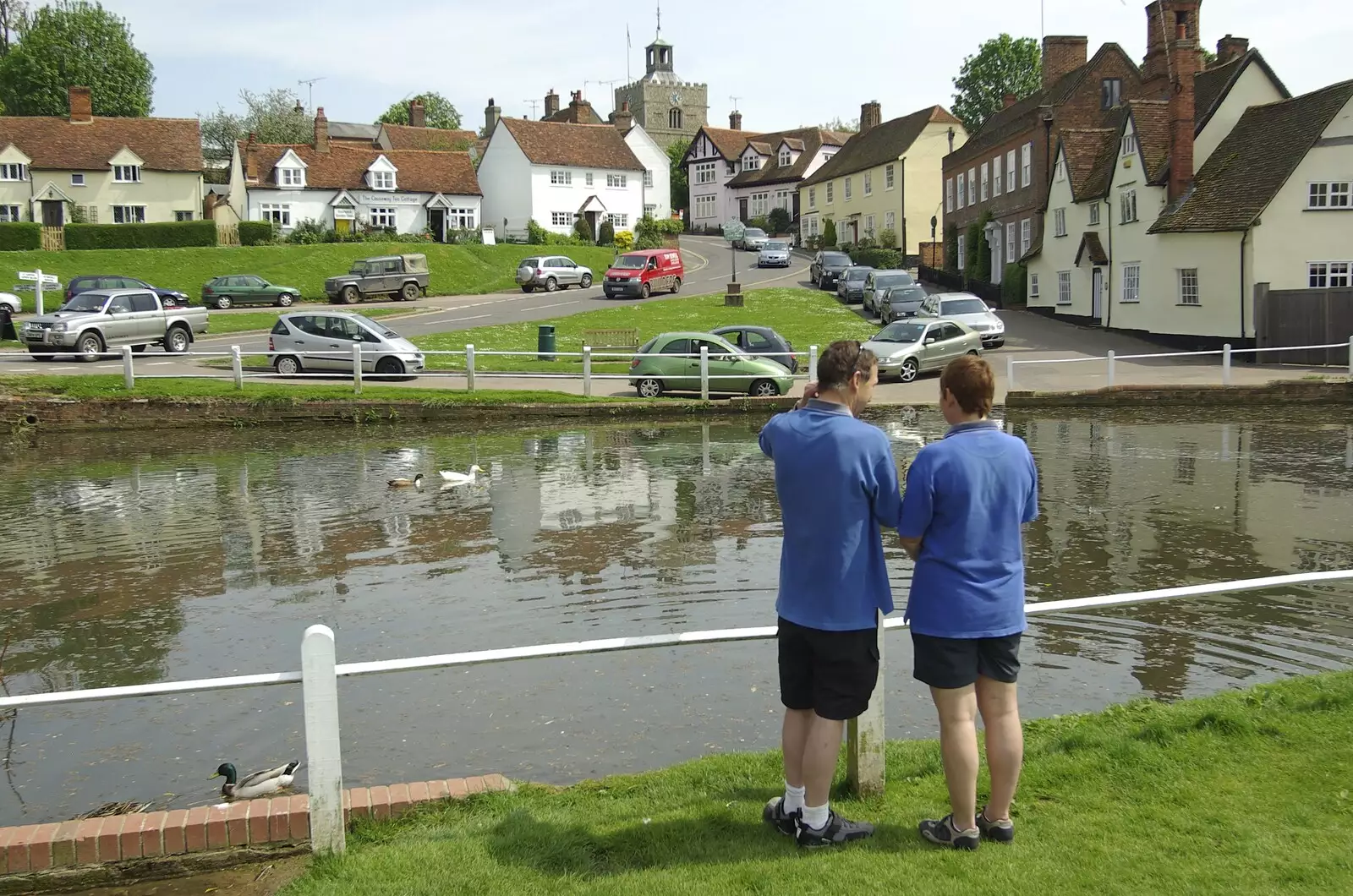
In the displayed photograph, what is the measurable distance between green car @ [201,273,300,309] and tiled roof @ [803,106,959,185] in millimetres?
41723

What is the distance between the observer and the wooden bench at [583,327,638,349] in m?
35.5

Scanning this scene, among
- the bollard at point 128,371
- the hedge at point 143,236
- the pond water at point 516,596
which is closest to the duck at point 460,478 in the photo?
the pond water at point 516,596

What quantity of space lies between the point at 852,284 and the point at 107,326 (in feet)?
104

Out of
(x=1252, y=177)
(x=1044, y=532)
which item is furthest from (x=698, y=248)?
(x=1044, y=532)

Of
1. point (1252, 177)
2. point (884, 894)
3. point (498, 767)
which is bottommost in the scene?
point (498, 767)

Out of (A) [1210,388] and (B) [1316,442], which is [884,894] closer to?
(B) [1316,442]

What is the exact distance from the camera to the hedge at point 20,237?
5647cm

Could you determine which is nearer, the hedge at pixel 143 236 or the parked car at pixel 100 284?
the parked car at pixel 100 284

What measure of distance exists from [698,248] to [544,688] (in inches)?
3057

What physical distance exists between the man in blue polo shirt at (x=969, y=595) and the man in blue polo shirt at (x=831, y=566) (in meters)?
0.17

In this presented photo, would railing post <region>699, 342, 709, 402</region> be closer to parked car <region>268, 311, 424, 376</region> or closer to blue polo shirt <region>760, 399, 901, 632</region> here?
parked car <region>268, 311, 424, 376</region>

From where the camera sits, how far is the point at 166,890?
497cm

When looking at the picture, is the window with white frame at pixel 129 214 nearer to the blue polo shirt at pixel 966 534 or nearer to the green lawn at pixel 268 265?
the green lawn at pixel 268 265

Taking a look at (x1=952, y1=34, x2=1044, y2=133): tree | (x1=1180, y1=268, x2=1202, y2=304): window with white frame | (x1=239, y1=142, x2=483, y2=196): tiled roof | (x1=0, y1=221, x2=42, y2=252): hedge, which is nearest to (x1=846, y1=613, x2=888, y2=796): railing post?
(x1=1180, y1=268, x2=1202, y2=304): window with white frame
